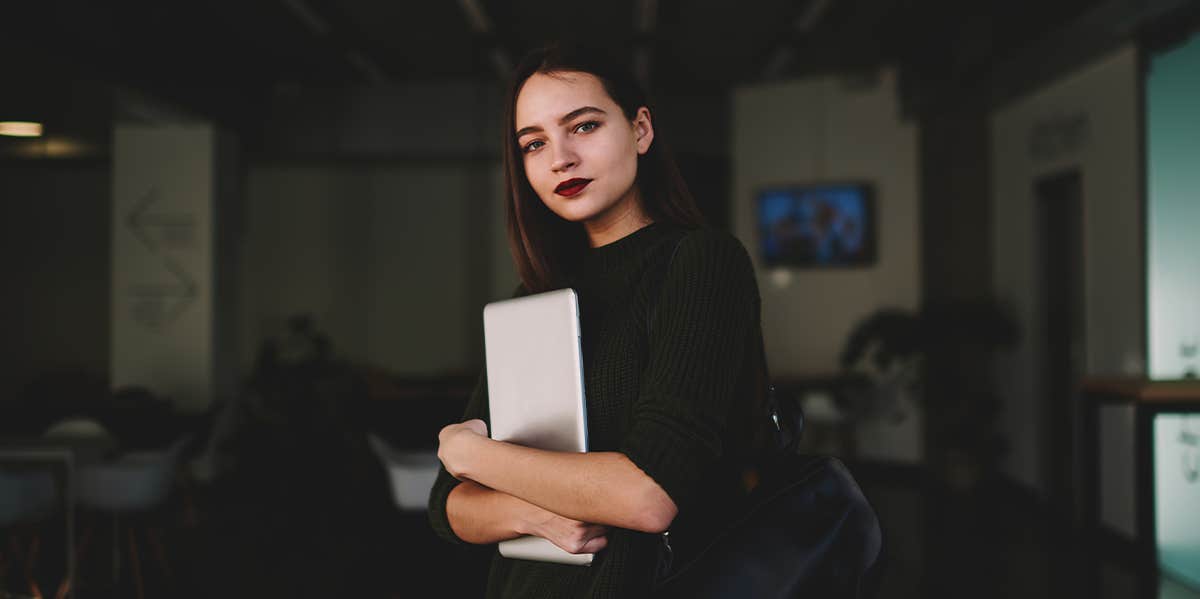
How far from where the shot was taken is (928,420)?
650 cm

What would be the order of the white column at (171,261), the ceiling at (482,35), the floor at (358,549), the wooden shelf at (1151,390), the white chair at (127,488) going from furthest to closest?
1. the ceiling at (482,35)
2. the white column at (171,261)
3. the floor at (358,549)
4. the white chair at (127,488)
5. the wooden shelf at (1151,390)

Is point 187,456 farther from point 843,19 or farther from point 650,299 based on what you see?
point 843,19

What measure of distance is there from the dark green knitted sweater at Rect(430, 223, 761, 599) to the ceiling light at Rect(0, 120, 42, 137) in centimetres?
366

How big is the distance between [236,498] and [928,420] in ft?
17.0

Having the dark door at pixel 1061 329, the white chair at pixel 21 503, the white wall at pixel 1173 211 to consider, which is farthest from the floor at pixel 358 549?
the white wall at pixel 1173 211

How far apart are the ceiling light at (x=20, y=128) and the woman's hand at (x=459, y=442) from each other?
11.8 ft

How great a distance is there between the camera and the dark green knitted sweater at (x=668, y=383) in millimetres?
763

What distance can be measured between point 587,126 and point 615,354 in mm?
251

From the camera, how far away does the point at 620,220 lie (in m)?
0.97

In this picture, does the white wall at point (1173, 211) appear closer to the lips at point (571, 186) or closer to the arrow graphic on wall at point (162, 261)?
the lips at point (571, 186)

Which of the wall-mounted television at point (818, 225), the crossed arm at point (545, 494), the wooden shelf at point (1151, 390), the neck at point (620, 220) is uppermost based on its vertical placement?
the wall-mounted television at point (818, 225)

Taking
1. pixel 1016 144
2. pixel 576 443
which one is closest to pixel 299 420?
pixel 576 443

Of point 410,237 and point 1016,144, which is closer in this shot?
point 1016,144

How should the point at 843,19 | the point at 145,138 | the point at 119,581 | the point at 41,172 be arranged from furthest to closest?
1. the point at 843,19
2. the point at 145,138
3. the point at 119,581
4. the point at 41,172
